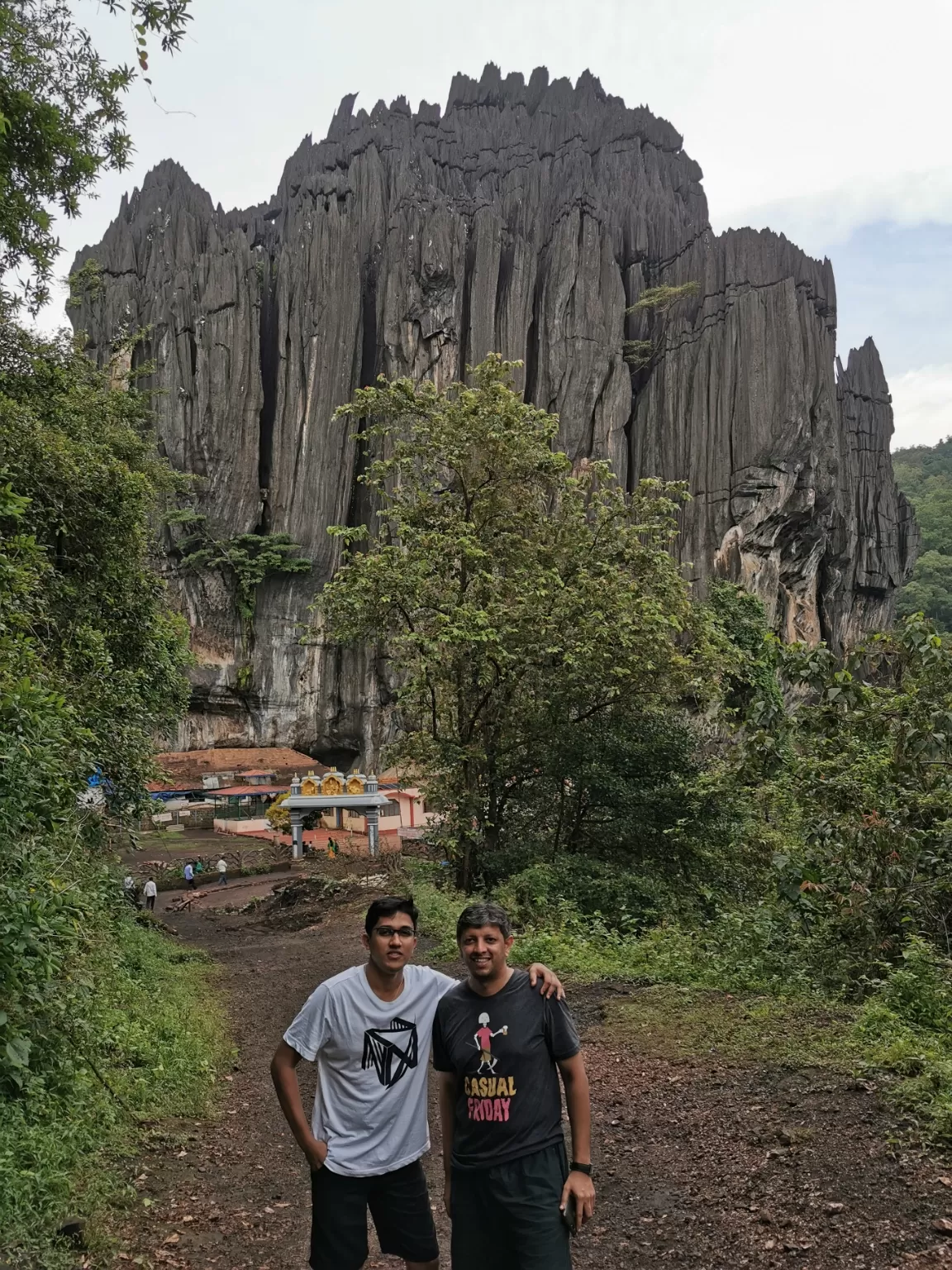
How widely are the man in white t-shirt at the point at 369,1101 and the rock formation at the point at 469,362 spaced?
29557mm

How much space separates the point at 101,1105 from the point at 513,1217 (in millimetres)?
3309

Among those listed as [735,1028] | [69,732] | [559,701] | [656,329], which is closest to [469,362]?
[656,329]

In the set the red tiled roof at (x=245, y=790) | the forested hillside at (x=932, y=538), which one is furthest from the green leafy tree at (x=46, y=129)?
the forested hillside at (x=932, y=538)

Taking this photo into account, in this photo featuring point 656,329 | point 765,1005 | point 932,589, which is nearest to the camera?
point 765,1005

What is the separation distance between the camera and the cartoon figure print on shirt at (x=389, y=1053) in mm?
2393

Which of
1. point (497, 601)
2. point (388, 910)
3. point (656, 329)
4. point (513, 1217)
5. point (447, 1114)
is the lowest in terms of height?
point (513, 1217)

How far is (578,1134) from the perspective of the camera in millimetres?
2238

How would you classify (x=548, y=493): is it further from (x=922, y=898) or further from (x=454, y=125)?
(x=454, y=125)

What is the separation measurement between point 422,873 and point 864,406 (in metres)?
37.1

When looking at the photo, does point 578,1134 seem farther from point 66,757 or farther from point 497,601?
point 497,601

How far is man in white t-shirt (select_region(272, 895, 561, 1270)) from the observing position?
92.5 inches

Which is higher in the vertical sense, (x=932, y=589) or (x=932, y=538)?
(x=932, y=538)

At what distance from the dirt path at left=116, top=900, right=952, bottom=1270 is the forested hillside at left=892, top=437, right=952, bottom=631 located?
3991 centimetres

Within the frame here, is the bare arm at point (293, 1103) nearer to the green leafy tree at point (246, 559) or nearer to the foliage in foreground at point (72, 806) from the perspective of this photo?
the foliage in foreground at point (72, 806)
